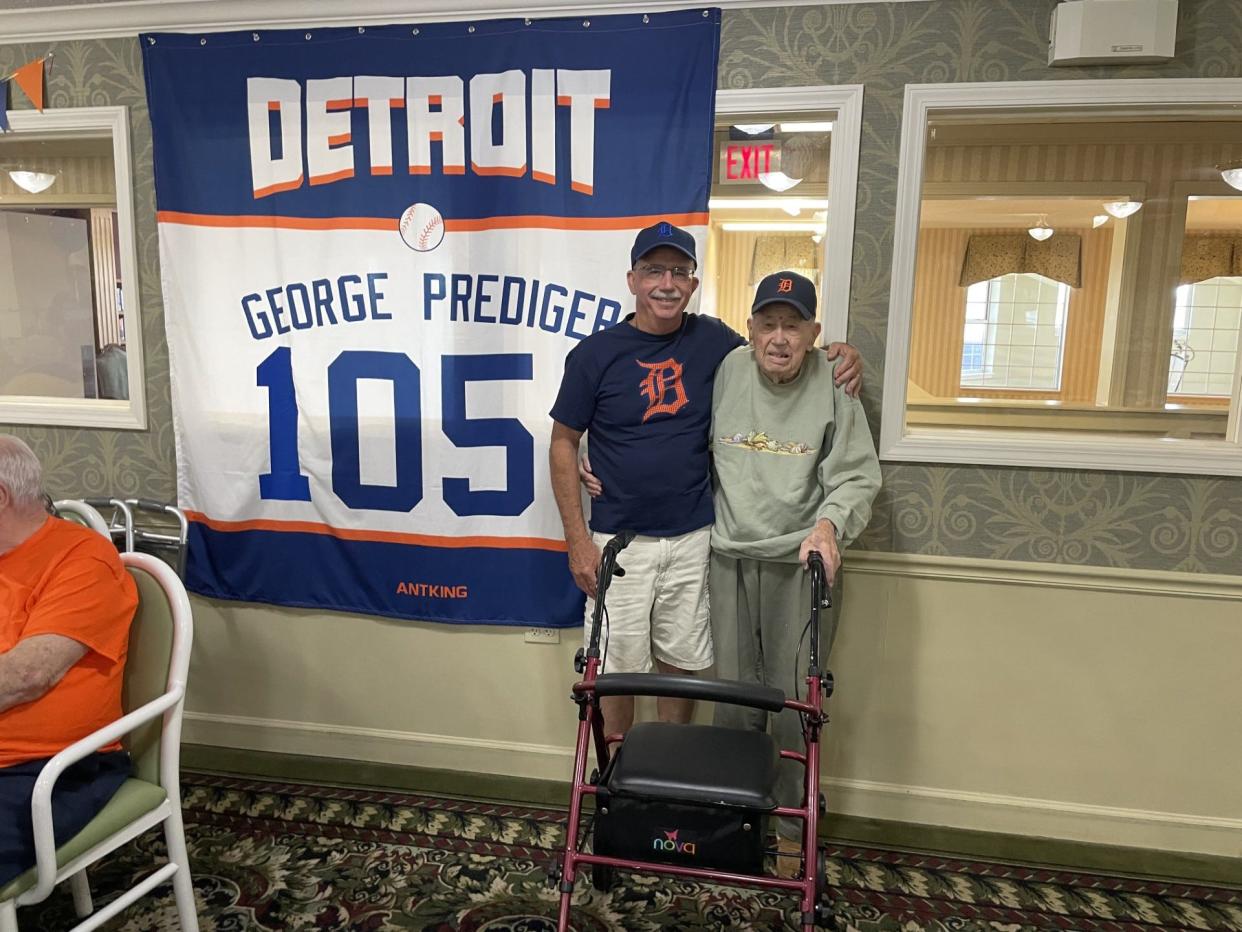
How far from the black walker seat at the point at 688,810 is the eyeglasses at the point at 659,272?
116 cm

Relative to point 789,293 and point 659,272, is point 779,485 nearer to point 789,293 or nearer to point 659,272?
point 789,293

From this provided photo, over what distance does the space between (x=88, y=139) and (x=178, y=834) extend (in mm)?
2280

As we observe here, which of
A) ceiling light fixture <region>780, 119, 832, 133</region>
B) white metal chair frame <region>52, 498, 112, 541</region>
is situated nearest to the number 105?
white metal chair frame <region>52, 498, 112, 541</region>

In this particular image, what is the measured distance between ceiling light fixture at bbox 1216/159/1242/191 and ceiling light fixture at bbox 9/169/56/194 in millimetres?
3814

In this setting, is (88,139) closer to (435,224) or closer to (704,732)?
(435,224)

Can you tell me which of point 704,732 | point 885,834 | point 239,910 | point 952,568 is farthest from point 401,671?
point 952,568

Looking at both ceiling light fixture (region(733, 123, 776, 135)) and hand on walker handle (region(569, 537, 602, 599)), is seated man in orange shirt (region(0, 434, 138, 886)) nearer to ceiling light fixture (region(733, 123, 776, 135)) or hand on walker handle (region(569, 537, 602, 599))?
hand on walker handle (region(569, 537, 602, 599))

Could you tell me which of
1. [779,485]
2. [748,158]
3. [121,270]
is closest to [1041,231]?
[748,158]

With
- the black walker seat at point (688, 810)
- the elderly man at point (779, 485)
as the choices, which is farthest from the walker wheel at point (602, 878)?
the black walker seat at point (688, 810)

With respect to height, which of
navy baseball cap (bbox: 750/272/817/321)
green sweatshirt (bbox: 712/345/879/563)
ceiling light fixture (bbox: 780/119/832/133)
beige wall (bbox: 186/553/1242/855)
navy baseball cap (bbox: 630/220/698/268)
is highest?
ceiling light fixture (bbox: 780/119/832/133)

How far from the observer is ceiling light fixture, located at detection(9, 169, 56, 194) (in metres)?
2.91

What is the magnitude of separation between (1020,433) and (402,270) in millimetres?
1913

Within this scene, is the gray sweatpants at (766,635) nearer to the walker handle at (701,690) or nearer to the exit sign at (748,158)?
the walker handle at (701,690)

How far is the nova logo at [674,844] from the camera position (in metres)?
1.58
